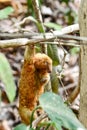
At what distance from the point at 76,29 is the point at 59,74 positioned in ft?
0.59

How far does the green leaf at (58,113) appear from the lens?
1.07m

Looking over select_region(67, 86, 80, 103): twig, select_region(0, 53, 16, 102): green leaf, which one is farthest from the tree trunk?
select_region(0, 53, 16, 102): green leaf

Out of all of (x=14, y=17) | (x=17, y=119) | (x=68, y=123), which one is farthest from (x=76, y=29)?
(x=14, y=17)

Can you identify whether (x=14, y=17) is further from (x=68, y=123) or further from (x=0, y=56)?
(x=68, y=123)

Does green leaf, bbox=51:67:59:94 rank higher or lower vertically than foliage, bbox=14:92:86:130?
lower

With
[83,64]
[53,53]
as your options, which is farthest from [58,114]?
[53,53]

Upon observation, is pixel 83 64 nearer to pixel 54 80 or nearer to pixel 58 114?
pixel 58 114

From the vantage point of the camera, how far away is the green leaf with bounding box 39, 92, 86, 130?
1.07 meters

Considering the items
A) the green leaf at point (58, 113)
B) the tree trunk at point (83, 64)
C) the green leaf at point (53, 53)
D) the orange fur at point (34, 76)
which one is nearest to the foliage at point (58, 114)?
the green leaf at point (58, 113)

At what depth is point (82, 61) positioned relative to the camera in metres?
1.27

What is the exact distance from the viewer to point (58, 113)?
111 centimetres

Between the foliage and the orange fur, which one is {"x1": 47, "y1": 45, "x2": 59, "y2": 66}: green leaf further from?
the foliage

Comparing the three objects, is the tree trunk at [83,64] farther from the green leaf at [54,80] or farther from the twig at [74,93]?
the green leaf at [54,80]

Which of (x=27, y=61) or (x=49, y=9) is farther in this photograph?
(x=49, y=9)
